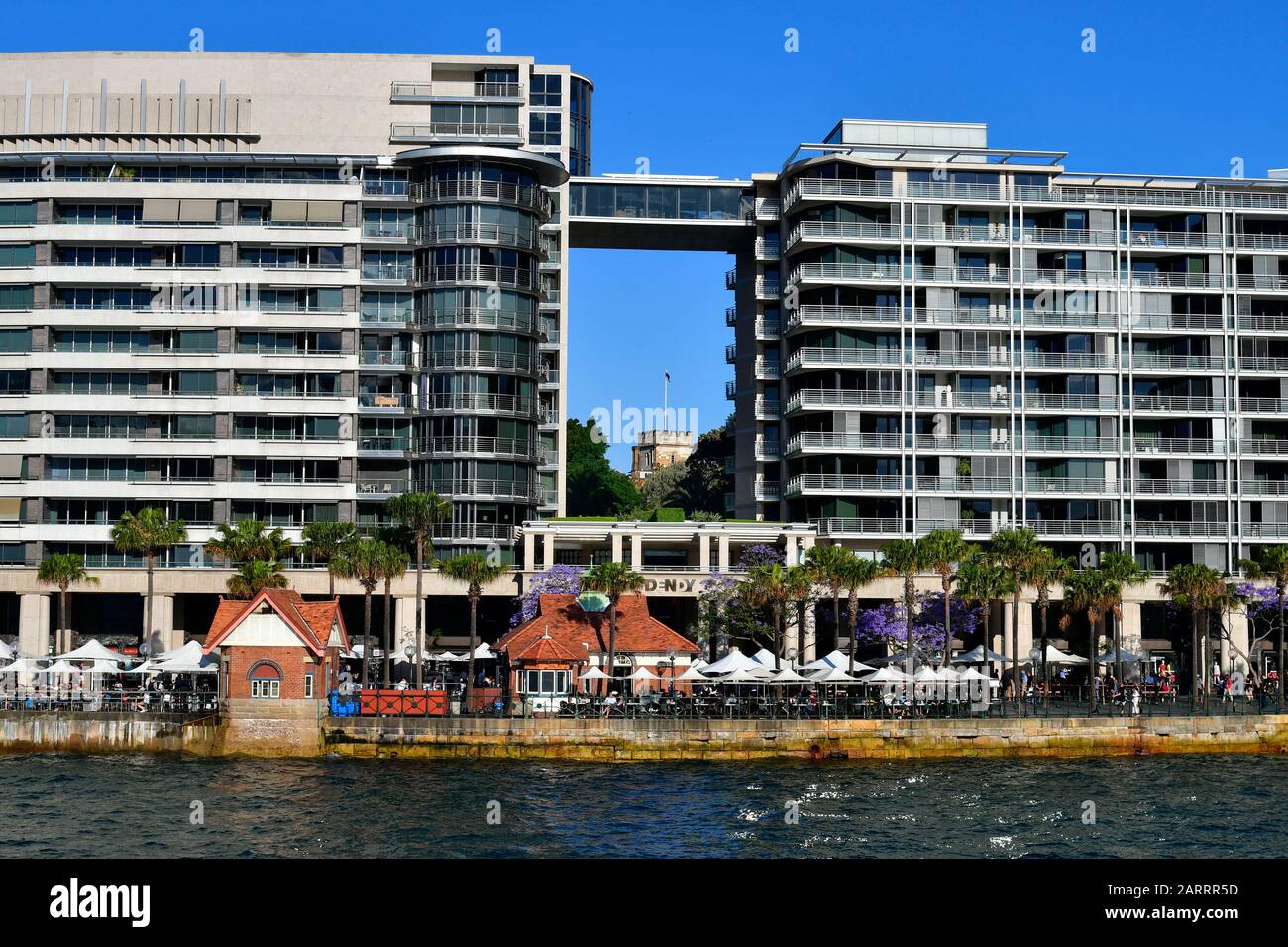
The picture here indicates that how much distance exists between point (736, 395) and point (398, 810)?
76121mm

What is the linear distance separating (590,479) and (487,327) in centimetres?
5835

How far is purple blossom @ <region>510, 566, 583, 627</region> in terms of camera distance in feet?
317

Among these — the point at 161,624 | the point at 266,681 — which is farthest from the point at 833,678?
the point at 161,624

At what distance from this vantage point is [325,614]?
81875mm

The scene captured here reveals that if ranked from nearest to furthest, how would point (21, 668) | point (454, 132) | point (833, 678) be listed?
1. point (833, 678)
2. point (21, 668)
3. point (454, 132)

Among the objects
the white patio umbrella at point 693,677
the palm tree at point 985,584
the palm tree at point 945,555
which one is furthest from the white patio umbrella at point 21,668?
the palm tree at point 985,584

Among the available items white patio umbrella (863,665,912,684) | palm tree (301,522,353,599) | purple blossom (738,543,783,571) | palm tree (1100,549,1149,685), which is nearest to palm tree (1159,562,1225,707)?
palm tree (1100,549,1149,685)

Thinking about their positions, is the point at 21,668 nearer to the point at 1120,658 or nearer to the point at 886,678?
the point at 886,678

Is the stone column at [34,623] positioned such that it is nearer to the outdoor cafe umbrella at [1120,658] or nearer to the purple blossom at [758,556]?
the purple blossom at [758,556]

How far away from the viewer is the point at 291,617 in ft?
242

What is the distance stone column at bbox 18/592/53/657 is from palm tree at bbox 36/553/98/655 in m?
2.45

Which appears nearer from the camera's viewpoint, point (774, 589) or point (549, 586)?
point (774, 589)
